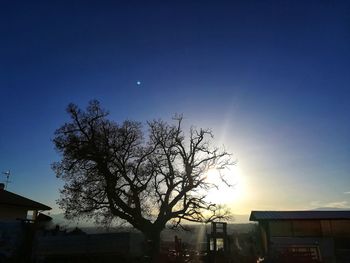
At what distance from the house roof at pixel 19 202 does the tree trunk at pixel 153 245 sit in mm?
11656

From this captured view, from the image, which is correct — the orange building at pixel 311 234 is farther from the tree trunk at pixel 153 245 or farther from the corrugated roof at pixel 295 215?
the tree trunk at pixel 153 245

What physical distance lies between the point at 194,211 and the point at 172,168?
432 centimetres

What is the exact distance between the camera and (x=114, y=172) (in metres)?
26.2

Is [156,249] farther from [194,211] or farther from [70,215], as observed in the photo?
[70,215]

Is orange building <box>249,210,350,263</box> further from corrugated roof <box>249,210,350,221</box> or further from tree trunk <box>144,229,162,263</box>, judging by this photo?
tree trunk <box>144,229,162,263</box>

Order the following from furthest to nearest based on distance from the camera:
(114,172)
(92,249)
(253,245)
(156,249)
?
(253,245) → (114,172) → (156,249) → (92,249)

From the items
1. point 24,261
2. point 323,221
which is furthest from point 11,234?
point 323,221

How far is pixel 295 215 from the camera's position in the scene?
3341 cm

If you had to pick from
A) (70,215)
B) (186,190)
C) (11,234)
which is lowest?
(11,234)

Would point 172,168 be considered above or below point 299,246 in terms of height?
above

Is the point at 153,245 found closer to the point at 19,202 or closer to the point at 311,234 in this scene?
the point at 19,202

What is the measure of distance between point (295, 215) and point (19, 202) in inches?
1084

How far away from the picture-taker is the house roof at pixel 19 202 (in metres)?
27.5

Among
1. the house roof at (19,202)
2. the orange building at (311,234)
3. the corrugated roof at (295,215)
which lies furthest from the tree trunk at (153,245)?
the corrugated roof at (295,215)
